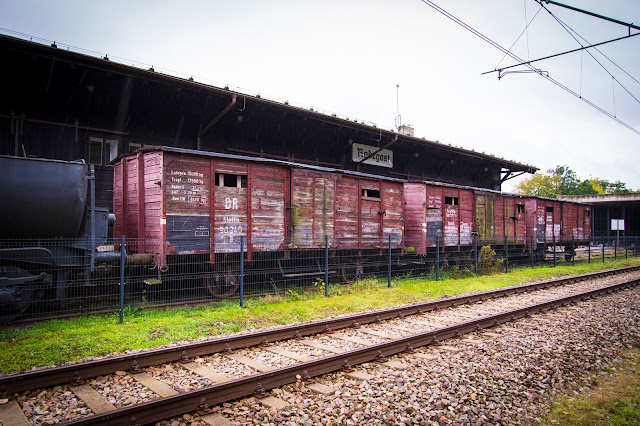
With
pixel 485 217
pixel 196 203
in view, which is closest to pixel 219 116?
pixel 196 203

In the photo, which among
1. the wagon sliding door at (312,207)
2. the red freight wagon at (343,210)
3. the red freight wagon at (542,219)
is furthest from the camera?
the red freight wagon at (542,219)

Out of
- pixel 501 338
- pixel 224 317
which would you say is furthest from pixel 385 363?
pixel 224 317

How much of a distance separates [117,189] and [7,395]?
317 inches

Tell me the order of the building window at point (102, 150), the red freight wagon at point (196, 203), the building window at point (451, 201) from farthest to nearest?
the building window at point (451, 201) < the building window at point (102, 150) < the red freight wagon at point (196, 203)

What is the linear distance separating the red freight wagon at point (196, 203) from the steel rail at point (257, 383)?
18.4 ft

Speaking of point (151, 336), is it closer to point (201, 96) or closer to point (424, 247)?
point (201, 96)

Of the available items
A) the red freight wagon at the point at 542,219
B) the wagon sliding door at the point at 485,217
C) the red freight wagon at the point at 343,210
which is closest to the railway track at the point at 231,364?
the red freight wagon at the point at 343,210

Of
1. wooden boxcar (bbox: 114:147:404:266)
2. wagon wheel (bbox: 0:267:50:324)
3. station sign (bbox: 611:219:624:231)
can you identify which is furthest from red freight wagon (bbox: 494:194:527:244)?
wagon wheel (bbox: 0:267:50:324)

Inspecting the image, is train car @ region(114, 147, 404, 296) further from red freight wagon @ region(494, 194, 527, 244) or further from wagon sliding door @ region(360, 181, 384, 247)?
red freight wagon @ region(494, 194, 527, 244)

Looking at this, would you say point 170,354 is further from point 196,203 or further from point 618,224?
point 618,224

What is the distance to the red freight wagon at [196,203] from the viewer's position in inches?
387

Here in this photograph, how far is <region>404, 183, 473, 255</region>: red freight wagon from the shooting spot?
16469mm

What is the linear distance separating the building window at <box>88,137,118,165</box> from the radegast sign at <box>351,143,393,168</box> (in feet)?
36.7

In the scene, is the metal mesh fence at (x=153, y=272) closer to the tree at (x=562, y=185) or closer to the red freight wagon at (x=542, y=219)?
the red freight wagon at (x=542, y=219)
